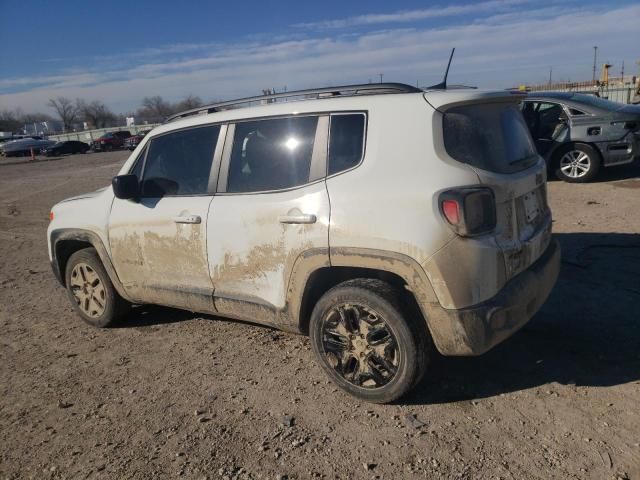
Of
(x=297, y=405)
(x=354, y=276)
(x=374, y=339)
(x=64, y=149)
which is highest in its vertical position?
(x=64, y=149)

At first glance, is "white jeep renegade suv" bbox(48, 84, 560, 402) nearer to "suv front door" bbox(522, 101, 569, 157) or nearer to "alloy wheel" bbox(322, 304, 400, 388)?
"alloy wheel" bbox(322, 304, 400, 388)

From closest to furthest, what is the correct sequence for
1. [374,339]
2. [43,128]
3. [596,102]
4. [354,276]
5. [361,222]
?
[361,222] → [374,339] → [354,276] → [596,102] → [43,128]

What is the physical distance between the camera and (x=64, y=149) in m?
41.0

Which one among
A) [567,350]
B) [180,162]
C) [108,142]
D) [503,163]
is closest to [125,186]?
[180,162]

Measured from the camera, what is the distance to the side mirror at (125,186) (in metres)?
3.98

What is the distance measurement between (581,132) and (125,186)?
8.00 m

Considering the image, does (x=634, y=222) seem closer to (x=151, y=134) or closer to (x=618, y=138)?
(x=618, y=138)

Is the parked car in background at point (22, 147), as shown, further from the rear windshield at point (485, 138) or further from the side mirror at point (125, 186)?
the rear windshield at point (485, 138)

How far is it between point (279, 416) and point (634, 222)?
556 cm

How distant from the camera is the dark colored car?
4047cm

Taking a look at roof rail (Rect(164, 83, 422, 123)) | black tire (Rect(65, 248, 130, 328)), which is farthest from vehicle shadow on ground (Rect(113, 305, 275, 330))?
roof rail (Rect(164, 83, 422, 123))

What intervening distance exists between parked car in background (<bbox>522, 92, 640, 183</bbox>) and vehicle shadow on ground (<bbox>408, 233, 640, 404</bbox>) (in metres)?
4.81

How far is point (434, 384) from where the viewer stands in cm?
334

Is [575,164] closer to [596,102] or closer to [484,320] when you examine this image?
[596,102]
